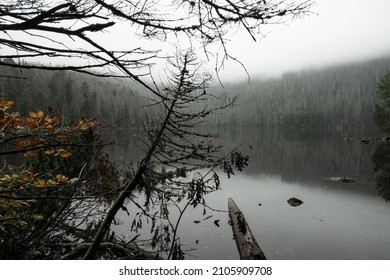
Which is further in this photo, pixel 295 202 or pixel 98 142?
pixel 295 202

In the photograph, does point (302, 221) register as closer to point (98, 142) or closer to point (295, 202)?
point (295, 202)

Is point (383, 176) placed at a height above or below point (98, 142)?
below

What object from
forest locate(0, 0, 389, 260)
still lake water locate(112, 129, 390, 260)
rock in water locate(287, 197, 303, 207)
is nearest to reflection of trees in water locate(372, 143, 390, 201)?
still lake water locate(112, 129, 390, 260)

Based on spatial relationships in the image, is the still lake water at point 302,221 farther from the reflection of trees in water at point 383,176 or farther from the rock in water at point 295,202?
the rock in water at point 295,202

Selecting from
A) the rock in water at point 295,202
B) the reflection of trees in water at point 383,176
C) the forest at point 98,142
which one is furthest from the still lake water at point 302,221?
the forest at point 98,142

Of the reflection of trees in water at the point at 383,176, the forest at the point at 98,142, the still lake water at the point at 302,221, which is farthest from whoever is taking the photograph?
the reflection of trees in water at the point at 383,176

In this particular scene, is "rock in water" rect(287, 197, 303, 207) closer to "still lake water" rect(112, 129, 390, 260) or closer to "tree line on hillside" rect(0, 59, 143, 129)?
"still lake water" rect(112, 129, 390, 260)

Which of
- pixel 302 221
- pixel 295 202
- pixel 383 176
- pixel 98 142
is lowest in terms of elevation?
pixel 383 176

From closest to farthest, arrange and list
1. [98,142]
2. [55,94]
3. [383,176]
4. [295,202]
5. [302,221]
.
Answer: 1. [98,142]
2. [55,94]
3. [302,221]
4. [295,202]
5. [383,176]

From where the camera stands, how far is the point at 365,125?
121 m

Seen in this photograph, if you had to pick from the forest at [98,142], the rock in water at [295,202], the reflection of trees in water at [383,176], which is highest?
the forest at [98,142]

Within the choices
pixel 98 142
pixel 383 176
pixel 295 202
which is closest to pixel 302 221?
pixel 295 202

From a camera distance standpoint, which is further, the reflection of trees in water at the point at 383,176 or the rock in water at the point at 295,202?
the reflection of trees in water at the point at 383,176

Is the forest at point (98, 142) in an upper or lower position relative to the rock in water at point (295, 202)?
upper
